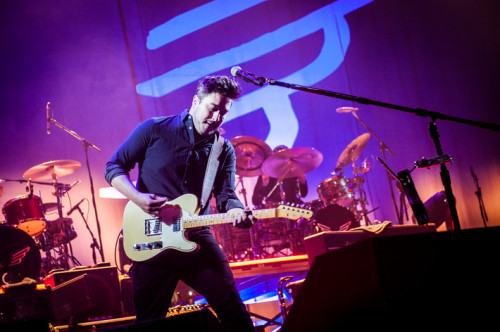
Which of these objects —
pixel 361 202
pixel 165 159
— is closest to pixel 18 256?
pixel 165 159

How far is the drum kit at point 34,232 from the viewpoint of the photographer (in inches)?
218

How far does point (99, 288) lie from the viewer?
5191 millimetres

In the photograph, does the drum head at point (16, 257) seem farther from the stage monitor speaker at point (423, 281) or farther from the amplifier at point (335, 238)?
the stage monitor speaker at point (423, 281)

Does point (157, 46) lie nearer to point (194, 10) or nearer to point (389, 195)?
point (194, 10)

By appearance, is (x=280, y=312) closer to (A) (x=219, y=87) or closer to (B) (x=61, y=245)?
(A) (x=219, y=87)

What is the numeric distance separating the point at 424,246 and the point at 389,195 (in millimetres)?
7732

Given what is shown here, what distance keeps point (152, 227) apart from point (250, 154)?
179 inches

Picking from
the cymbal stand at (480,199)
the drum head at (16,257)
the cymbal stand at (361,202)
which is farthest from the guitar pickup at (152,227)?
the cymbal stand at (480,199)

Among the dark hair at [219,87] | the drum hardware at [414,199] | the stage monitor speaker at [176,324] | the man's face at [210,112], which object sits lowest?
the stage monitor speaker at [176,324]

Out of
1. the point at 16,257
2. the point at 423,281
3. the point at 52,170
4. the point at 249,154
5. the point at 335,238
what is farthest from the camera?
the point at 249,154

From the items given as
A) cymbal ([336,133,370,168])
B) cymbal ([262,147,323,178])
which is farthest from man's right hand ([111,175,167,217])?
cymbal ([336,133,370,168])

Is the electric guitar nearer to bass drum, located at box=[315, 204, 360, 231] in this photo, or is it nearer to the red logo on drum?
the red logo on drum

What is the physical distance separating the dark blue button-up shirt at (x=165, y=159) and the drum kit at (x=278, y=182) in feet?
12.4

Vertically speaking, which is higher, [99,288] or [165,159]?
[165,159]
